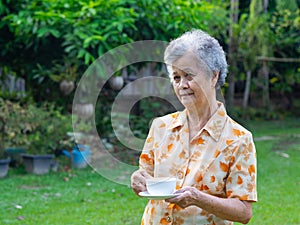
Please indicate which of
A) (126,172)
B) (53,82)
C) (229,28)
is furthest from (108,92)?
(126,172)

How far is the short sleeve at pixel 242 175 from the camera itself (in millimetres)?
1851

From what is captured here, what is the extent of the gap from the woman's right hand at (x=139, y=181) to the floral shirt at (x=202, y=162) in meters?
0.04

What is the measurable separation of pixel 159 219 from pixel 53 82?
5796 millimetres

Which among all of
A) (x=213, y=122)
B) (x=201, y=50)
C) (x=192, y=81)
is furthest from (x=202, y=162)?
(x=201, y=50)

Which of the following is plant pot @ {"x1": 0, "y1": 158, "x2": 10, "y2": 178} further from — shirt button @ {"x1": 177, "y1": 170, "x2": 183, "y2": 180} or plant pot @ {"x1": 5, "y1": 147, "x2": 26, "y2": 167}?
shirt button @ {"x1": 177, "y1": 170, "x2": 183, "y2": 180}

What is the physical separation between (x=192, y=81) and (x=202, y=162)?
28 centimetres

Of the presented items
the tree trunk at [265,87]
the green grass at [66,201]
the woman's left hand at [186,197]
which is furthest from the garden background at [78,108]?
the tree trunk at [265,87]

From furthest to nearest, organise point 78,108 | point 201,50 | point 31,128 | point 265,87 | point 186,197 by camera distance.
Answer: point 265,87 → point 78,108 → point 31,128 → point 201,50 → point 186,197

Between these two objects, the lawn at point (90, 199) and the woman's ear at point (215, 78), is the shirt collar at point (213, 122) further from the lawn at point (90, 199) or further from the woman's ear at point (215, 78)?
the lawn at point (90, 199)

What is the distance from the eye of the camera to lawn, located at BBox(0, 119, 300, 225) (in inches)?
176

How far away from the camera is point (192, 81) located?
6.25 ft

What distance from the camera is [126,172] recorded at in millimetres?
2344

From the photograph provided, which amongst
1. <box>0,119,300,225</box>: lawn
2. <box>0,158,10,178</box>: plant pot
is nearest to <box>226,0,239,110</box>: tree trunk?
<box>0,119,300,225</box>: lawn

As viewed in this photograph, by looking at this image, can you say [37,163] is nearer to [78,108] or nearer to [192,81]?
[78,108]
